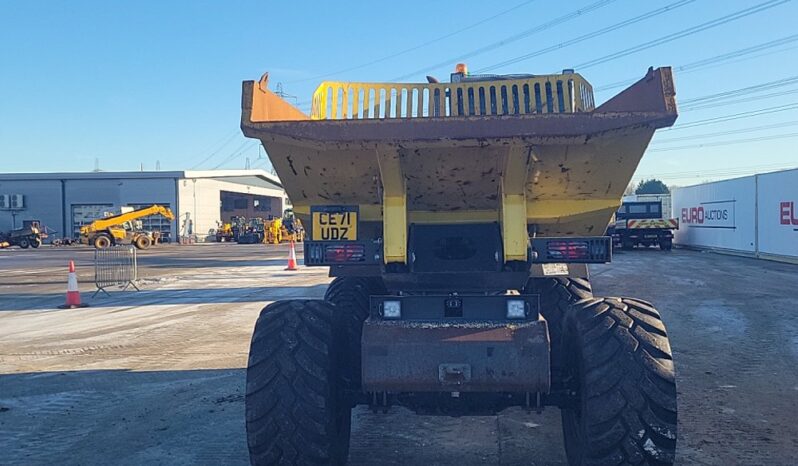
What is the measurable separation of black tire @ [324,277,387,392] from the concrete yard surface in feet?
2.73

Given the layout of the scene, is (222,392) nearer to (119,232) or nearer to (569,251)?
(569,251)

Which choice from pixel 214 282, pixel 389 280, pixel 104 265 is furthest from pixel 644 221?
pixel 389 280

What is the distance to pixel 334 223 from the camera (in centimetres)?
446

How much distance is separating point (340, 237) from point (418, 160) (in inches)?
32.1

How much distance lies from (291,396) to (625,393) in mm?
1858

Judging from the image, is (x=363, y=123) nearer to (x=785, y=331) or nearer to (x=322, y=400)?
(x=322, y=400)

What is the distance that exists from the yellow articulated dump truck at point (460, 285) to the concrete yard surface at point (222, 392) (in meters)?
0.95

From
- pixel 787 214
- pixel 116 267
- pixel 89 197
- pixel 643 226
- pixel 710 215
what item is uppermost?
pixel 89 197

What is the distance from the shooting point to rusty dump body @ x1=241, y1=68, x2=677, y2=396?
3.62 meters

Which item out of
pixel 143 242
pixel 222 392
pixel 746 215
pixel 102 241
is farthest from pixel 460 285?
pixel 143 242

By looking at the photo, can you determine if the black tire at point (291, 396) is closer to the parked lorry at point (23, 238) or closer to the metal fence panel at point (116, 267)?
the metal fence panel at point (116, 267)

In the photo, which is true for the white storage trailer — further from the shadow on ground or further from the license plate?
the license plate

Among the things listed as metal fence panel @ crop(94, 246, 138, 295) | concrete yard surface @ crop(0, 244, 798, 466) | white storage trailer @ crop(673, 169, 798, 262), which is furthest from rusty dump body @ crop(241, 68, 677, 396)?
white storage trailer @ crop(673, 169, 798, 262)

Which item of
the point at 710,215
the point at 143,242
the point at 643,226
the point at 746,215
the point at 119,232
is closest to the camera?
the point at 746,215
